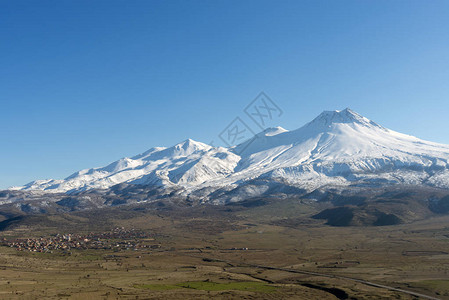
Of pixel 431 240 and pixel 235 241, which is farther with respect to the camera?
pixel 235 241

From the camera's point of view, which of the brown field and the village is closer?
the brown field

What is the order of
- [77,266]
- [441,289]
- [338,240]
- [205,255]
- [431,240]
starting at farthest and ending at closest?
[338,240]
[431,240]
[205,255]
[77,266]
[441,289]

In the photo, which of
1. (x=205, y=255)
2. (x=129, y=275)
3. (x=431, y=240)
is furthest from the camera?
(x=431, y=240)

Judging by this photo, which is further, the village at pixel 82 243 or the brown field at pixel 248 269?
the village at pixel 82 243

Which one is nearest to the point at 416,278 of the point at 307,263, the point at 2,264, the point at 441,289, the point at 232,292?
the point at 441,289

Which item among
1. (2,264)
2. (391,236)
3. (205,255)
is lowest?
(391,236)

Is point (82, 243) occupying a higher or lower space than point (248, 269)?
higher

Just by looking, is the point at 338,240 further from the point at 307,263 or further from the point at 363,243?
the point at 307,263

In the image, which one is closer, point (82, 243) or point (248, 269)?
point (248, 269)
